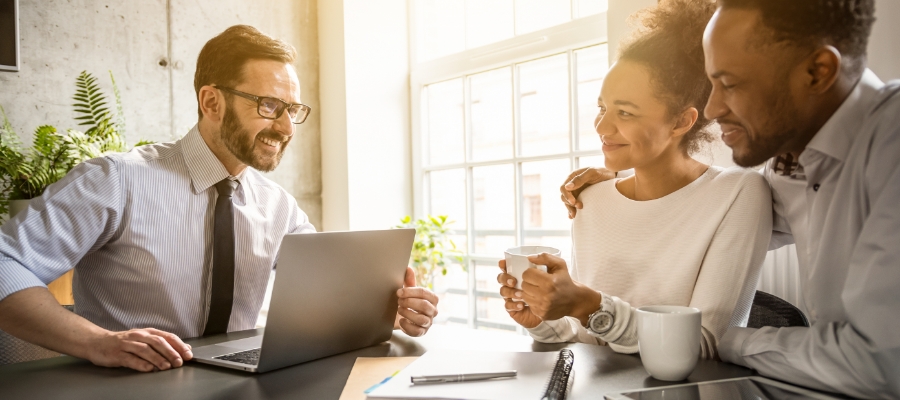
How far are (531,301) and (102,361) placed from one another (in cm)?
84

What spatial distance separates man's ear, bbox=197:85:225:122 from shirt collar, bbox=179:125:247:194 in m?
0.08

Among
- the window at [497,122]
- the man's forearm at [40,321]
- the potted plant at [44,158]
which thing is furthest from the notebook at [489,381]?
the potted plant at [44,158]

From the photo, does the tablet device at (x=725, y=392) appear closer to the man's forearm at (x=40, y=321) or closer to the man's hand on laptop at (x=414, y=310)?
the man's hand on laptop at (x=414, y=310)

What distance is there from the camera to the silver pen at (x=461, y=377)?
0.92 m

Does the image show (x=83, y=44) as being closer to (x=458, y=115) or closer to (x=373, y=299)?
(x=458, y=115)

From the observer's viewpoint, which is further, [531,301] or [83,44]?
[83,44]

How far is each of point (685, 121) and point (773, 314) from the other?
488mm

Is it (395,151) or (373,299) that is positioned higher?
(395,151)

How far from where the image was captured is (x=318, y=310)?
111 centimetres

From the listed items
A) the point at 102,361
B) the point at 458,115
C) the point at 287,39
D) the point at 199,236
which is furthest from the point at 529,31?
the point at 102,361

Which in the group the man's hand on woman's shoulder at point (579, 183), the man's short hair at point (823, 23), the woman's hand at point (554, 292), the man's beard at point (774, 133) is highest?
the man's short hair at point (823, 23)

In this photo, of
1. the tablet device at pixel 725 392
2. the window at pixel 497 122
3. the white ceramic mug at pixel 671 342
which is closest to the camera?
the tablet device at pixel 725 392

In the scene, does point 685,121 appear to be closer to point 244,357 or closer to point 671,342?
point 671,342

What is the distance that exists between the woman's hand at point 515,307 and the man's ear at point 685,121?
0.57 metres
